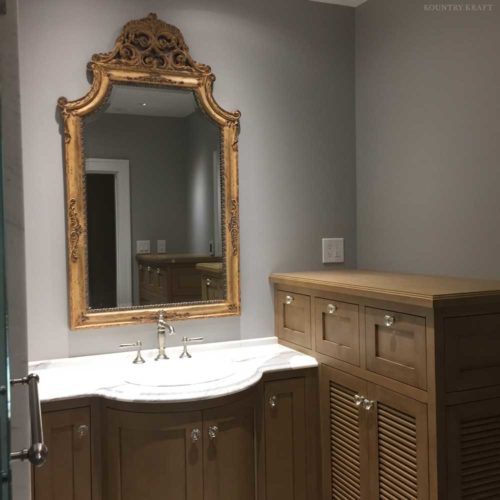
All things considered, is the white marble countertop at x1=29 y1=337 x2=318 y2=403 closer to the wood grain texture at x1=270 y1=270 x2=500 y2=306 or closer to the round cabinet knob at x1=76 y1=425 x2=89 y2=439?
the round cabinet knob at x1=76 y1=425 x2=89 y2=439

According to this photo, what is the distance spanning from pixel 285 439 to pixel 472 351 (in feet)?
2.70

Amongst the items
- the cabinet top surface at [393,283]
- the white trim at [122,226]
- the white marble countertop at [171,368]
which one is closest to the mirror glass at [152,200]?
the white trim at [122,226]

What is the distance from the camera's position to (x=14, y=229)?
1123 mm

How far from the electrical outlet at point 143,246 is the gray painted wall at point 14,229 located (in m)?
1.11

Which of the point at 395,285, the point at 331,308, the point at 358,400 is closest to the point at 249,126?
the point at 331,308

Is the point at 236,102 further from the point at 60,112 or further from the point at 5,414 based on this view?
the point at 5,414

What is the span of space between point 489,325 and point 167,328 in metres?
1.20

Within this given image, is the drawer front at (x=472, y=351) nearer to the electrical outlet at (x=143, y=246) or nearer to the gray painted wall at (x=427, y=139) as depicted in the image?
the gray painted wall at (x=427, y=139)

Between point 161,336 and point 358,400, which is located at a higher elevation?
point 161,336

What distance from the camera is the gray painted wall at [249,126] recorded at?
216cm

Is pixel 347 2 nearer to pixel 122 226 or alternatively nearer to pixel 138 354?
pixel 122 226

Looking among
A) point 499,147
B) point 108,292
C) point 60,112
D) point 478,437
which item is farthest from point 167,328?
point 499,147

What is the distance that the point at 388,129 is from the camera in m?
2.49

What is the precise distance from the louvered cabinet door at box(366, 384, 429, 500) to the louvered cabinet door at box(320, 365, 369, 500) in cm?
5
